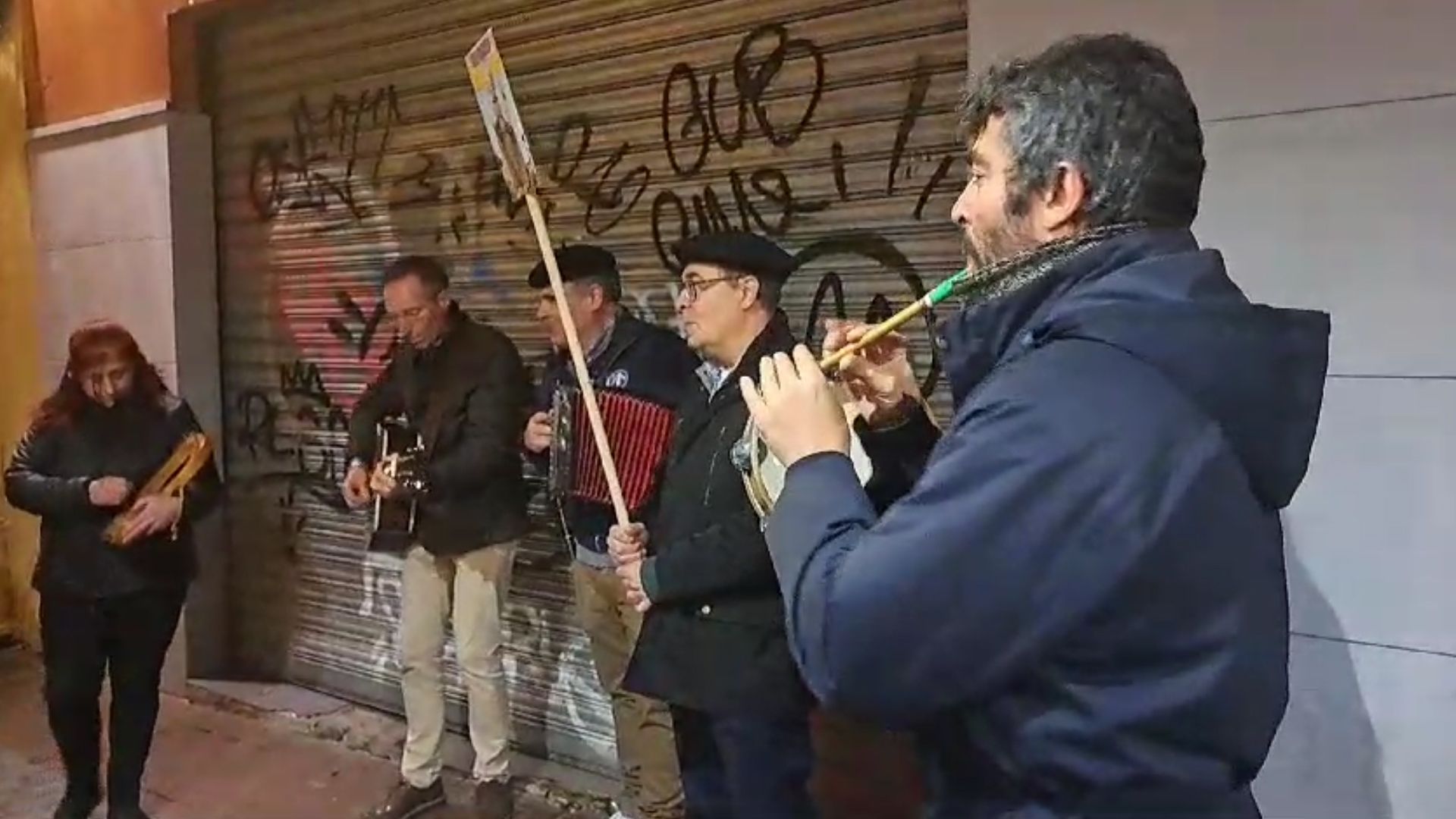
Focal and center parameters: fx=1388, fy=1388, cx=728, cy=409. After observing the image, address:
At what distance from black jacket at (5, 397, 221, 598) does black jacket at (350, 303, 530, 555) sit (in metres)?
0.74

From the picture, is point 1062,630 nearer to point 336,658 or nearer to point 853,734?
point 853,734

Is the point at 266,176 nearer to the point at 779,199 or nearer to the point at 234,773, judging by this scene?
the point at 234,773

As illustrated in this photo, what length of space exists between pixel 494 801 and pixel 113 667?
1377 mm

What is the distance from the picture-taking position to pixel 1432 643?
9.79ft

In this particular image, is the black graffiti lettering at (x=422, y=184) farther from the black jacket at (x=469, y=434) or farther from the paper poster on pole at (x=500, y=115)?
the paper poster on pole at (x=500, y=115)

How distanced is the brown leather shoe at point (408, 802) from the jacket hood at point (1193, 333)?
3741mm

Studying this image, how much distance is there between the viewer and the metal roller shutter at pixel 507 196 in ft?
14.4

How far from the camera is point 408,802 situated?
497 centimetres

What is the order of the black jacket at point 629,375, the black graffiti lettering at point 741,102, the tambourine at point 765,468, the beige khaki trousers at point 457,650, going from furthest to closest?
1. the beige khaki trousers at point 457,650
2. the black graffiti lettering at point 741,102
3. the black jacket at point 629,375
4. the tambourine at point 765,468

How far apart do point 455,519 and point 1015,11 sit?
2540 millimetres

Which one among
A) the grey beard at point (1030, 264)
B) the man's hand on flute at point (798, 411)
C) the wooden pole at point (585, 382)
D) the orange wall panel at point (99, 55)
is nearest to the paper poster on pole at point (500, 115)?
the wooden pole at point (585, 382)

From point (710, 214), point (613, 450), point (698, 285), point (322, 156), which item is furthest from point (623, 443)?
point (322, 156)

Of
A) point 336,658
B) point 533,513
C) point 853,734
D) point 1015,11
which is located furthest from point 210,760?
point 1015,11

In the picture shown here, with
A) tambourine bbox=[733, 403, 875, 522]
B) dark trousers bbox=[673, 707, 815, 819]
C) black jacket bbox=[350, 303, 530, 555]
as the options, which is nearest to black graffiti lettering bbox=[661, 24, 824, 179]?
black jacket bbox=[350, 303, 530, 555]
